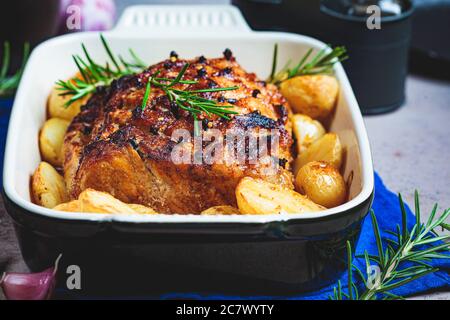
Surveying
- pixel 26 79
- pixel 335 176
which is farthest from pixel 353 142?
pixel 26 79

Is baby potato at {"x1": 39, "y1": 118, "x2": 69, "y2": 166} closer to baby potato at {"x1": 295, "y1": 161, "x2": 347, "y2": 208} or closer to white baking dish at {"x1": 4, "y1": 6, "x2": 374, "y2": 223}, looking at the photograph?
white baking dish at {"x1": 4, "y1": 6, "x2": 374, "y2": 223}

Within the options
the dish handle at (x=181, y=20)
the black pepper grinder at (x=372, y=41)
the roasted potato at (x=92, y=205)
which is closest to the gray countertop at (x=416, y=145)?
the black pepper grinder at (x=372, y=41)

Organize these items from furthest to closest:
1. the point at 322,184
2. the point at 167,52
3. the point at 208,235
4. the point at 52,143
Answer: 1. the point at 167,52
2. the point at 52,143
3. the point at 322,184
4. the point at 208,235

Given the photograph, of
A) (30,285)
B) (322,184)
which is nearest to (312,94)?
(322,184)

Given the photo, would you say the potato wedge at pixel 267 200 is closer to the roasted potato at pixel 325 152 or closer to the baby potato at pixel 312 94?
Answer: the roasted potato at pixel 325 152

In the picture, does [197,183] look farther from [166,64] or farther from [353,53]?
[353,53]

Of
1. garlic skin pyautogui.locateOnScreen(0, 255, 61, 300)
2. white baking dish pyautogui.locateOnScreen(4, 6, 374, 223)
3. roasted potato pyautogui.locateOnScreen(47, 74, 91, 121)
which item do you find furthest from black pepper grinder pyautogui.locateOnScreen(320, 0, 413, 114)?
garlic skin pyautogui.locateOnScreen(0, 255, 61, 300)

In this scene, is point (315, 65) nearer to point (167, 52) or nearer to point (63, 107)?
point (167, 52)
